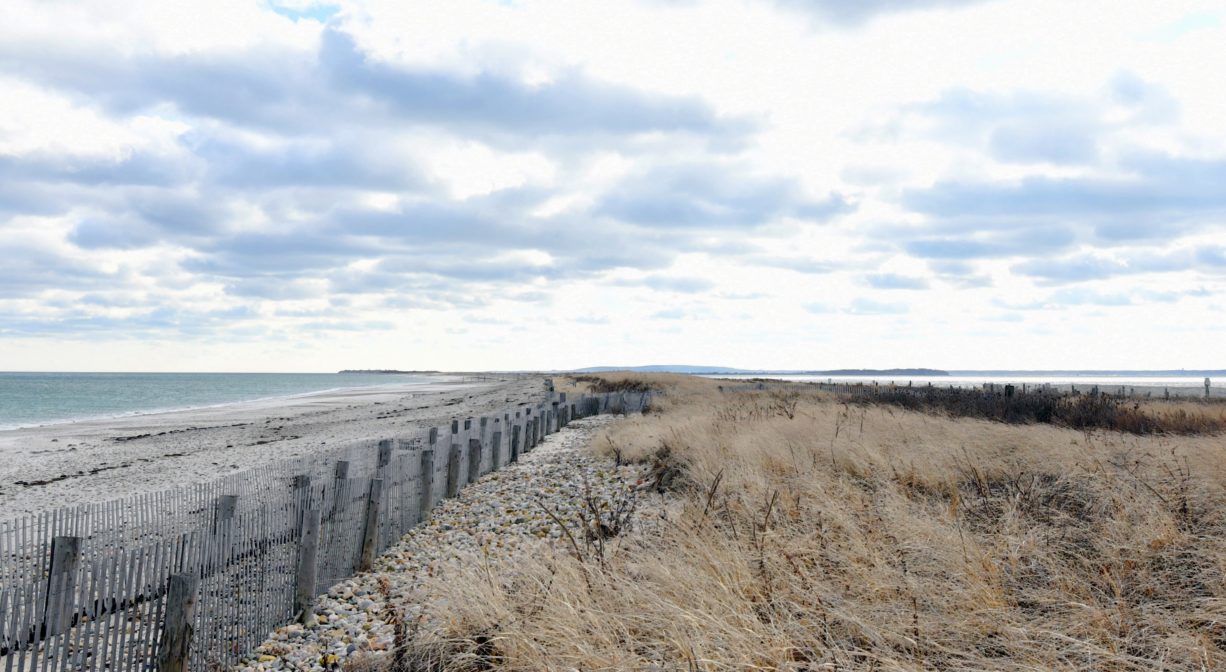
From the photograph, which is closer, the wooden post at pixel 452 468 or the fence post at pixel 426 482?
the fence post at pixel 426 482

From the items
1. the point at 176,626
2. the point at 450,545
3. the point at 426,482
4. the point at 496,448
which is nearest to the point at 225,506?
the point at 176,626

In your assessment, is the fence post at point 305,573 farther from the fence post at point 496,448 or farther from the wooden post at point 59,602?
the fence post at point 496,448

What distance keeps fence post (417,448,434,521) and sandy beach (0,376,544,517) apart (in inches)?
283

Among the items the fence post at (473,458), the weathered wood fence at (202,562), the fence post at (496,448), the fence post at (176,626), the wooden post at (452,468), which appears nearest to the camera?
the weathered wood fence at (202,562)

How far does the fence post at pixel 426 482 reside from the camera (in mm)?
9891

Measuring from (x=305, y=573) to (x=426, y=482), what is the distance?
3.49m

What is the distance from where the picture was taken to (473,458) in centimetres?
1266

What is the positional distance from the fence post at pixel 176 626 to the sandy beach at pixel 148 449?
401 inches

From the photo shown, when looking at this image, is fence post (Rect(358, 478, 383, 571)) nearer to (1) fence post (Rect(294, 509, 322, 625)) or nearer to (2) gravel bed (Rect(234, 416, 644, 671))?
(2) gravel bed (Rect(234, 416, 644, 671))

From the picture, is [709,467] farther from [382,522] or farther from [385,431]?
[385,431]

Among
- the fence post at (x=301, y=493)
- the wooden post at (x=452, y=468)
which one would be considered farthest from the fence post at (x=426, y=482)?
the fence post at (x=301, y=493)

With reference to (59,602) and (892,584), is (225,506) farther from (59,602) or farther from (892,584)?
(892,584)

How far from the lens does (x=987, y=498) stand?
7359 millimetres

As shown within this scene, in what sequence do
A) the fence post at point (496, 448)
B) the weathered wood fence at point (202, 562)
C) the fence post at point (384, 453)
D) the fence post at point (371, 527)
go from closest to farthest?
1. the weathered wood fence at point (202, 562)
2. the fence post at point (371, 527)
3. the fence post at point (384, 453)
4. the fence post at point (496, 448)
